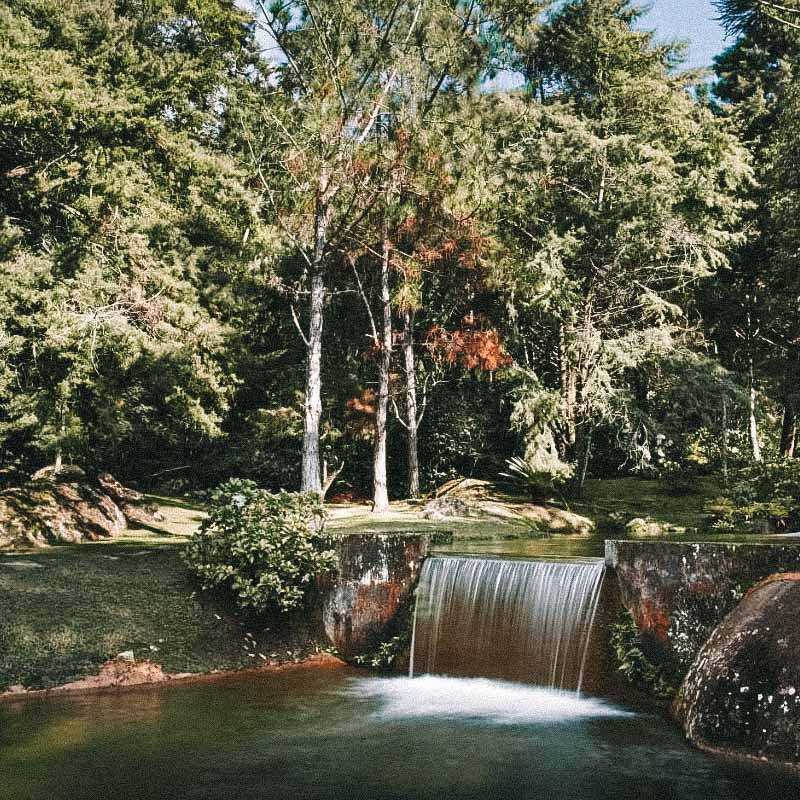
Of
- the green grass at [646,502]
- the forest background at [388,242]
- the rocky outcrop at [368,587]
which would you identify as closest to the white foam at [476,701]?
the rocky outcrop at [368,587]

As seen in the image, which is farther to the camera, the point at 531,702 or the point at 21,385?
the point at 21,385

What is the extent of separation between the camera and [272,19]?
14648mm

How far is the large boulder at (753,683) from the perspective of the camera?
262 inches

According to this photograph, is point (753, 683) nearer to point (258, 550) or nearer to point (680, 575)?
point (680, 575)

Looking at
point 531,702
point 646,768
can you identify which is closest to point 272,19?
point 531,702

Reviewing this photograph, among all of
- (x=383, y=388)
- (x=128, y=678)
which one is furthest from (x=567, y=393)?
(x=128, y=678)

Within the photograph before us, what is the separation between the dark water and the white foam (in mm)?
24

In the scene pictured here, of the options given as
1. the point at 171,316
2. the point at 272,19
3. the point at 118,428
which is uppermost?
the point at 272,19

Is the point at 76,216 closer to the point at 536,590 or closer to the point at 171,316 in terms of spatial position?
the point at 171,316

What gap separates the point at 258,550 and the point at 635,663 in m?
4.80

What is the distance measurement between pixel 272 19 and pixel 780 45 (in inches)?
871

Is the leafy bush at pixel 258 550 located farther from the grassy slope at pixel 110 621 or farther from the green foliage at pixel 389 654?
the green foliage at pixel 389 654

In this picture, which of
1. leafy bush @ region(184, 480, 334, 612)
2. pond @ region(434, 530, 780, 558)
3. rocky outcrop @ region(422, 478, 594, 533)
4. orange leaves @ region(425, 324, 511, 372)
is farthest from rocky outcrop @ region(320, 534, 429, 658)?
orange leaves @ region(425, 324, 511, 372)

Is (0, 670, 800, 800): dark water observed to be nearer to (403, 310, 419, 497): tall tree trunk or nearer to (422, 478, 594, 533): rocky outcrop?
(422, 478, 594, 533): rocky outcrop
